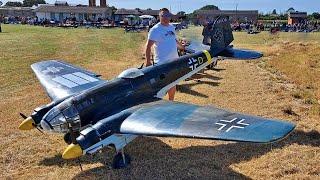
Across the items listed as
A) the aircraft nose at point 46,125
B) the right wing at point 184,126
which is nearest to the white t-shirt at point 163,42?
the right wing at point 184,126

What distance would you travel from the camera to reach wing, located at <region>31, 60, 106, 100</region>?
8.30 m

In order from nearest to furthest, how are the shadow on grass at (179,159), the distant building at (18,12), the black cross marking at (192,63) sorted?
the shadow on grass at (179,159)
the black cross marking at (192,63)
the distant building at (18,12)

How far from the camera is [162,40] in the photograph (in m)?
9.10

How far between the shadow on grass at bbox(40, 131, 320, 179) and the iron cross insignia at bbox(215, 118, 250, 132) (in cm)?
101

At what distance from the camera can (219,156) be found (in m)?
7.14

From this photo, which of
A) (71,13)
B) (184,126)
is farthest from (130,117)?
(71,13)

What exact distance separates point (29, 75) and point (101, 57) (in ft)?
21.9

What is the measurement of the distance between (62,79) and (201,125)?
4.42 metres

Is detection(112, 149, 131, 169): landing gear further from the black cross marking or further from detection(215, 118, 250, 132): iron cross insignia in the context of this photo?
the black cross marking

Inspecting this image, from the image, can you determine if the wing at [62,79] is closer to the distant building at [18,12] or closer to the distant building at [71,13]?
the distant building at [71,13]

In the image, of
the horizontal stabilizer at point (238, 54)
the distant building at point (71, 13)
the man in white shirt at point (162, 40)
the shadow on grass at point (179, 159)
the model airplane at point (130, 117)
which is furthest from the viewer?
the distant building at point (71, 13)

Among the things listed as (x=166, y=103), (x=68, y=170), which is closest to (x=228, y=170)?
(x=166, y=103)

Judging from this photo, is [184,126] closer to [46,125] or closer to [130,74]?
[130,74]

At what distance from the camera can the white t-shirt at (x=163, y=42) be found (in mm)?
9094
